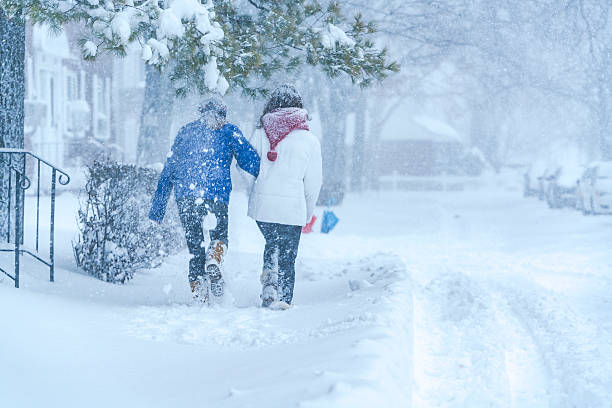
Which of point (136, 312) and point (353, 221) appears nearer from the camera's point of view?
point (136, 312)

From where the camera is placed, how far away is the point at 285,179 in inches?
246

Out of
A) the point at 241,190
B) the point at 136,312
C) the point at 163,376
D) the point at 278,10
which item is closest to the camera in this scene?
the point at 163,376

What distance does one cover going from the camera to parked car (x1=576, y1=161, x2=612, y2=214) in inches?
804

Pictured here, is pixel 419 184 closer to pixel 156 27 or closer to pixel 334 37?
pixel 334 37

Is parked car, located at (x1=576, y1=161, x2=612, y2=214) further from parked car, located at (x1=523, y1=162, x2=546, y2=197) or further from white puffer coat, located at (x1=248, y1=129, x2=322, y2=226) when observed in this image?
white puffer coat, located at (x1=248, y1=129, x2=322, y2=226)

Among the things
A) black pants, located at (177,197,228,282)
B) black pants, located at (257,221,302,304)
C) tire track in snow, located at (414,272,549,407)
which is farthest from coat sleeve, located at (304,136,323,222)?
tire track in snow, located at (414,272,549,407)

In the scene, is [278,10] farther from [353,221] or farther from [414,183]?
[414,183]

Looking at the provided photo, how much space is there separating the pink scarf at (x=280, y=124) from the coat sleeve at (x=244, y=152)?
0.14 metres

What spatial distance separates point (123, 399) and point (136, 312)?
2.28 metres

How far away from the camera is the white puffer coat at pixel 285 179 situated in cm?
623

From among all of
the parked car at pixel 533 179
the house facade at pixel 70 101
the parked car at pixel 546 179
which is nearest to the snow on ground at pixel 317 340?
the house facade at pixel 70 101

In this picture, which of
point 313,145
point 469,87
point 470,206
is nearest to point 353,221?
point 470,206

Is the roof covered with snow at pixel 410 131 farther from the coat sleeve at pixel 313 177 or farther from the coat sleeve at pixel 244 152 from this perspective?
the coat sleeve at pixel 244 152

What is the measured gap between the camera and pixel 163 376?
4277 millimetres
